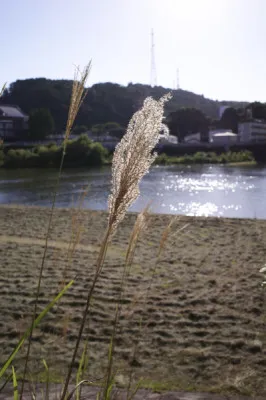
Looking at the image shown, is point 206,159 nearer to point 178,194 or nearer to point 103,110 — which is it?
point 178,194

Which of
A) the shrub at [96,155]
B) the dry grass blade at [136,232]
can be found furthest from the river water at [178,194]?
the dry grass blade at [136,232]

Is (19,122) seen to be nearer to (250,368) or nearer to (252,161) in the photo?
(252,161)

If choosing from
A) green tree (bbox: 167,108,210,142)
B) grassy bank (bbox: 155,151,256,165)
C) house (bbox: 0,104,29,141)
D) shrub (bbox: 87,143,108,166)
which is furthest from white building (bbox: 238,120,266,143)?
house (bbox: 0,104,29,141)

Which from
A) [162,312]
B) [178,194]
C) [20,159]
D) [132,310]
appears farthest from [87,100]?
[132,310]

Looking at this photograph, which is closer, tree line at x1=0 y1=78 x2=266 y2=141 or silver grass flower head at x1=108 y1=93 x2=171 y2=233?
silver grass flower head at x1=108 y1=93 x2=171 y2=233

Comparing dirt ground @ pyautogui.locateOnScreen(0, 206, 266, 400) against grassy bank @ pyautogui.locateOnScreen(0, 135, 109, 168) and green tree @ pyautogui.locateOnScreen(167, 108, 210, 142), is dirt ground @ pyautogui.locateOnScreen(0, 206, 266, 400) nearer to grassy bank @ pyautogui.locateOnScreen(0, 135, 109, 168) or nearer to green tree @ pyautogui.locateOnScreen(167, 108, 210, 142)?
grassy bank @ pyautogui.locateOnScreen(0, 135, 109, 168)

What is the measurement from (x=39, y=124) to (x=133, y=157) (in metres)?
53.8

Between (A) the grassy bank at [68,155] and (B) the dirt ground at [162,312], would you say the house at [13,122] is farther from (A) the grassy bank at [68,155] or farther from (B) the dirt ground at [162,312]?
(B) the dirt ground at [162,312]

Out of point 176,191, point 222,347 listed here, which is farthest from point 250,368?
point 176,191

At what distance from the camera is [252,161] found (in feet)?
143

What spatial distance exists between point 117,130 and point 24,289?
5561 cm

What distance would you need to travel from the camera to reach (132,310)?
69.5 inches

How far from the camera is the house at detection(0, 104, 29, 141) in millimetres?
51750

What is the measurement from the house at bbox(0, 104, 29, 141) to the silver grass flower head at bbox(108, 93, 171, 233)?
166ft
